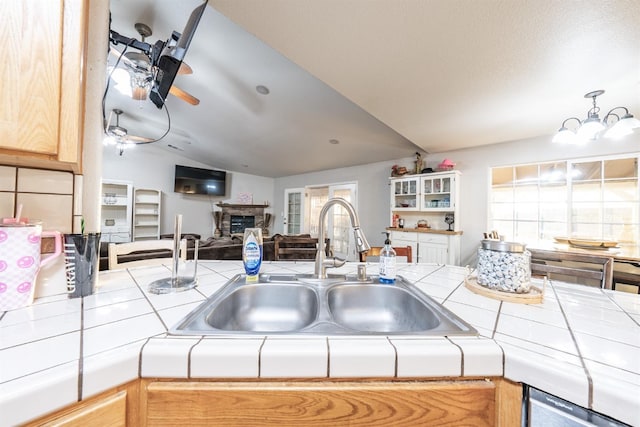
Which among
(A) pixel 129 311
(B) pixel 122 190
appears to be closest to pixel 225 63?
(A) pixel 129 311

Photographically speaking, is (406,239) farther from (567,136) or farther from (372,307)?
(372,307)

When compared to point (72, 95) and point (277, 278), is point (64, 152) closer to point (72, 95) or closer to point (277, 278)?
point (72, 95)

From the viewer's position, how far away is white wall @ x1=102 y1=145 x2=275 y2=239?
5.18 meters

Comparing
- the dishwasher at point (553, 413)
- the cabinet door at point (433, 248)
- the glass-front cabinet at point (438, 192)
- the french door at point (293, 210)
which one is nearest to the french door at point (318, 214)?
the french door at point (293, 210)

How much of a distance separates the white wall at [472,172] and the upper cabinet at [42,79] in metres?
3.85

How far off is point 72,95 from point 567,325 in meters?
1.36

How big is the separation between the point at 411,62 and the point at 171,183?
19.4 feet

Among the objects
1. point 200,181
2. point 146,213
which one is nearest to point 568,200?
point 200,181

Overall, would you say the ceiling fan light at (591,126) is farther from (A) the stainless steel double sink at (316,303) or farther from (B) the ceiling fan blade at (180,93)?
(B) the ceiling fan blade at (180,93)

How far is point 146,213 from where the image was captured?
536cm

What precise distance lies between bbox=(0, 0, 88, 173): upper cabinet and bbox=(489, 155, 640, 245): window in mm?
3911

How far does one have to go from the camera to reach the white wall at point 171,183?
17.0 feet

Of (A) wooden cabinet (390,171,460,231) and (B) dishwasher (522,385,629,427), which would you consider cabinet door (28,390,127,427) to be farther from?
(A) wooden cabinet (390,171,460,231)

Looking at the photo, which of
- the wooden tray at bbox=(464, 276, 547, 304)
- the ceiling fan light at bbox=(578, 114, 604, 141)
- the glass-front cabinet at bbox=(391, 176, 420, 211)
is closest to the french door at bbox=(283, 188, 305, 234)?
the glass-front cabinet at bbox=(391, 176, 420, 211)
